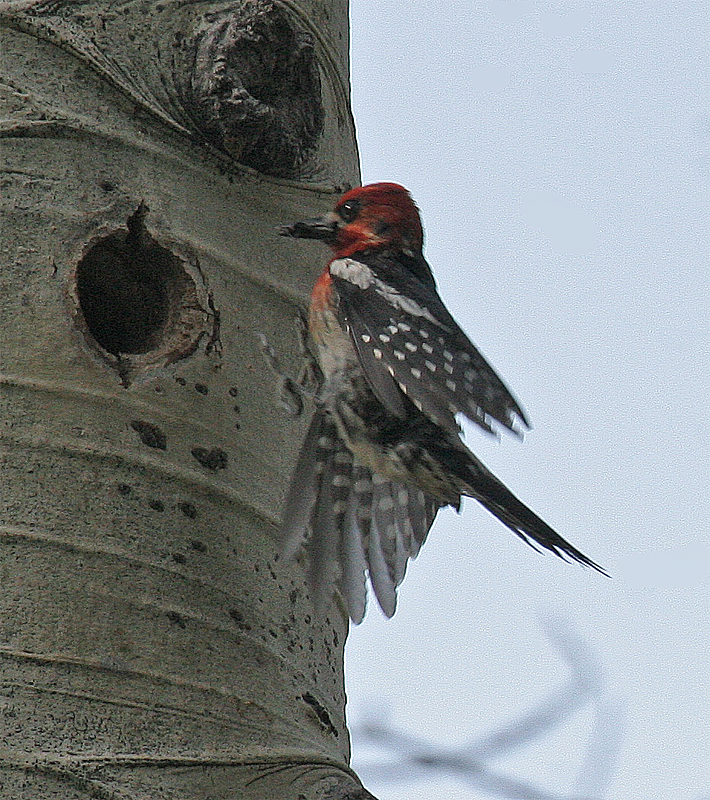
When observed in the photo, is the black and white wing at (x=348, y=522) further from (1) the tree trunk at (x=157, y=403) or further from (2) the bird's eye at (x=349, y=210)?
(2) the bird's eye at (x=349, y=210)

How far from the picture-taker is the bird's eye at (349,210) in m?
2.59

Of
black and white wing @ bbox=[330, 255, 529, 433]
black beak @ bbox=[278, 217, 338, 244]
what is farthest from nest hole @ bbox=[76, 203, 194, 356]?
black and white wing @ bbox=[330, 255, 529, 433]

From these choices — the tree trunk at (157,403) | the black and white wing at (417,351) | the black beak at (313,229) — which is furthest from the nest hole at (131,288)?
the black and white wing at (417,351)

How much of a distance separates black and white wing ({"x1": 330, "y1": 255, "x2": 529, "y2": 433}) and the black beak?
199 mm

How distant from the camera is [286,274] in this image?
7.47 ft

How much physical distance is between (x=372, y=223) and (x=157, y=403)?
3.65ft

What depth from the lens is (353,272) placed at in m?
2.72

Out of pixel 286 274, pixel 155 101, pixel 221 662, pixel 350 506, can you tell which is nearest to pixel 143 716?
pixel 221 662

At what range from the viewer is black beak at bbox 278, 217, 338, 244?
229 centimetres

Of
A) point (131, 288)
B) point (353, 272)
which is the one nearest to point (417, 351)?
point (353, 272)

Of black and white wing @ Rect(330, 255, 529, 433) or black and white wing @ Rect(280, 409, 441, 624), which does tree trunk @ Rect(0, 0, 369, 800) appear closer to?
black and white wing @ Rect(280, 409, 441, 624)

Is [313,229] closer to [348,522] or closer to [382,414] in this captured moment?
[382,414]

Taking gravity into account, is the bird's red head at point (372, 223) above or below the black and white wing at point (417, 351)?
above

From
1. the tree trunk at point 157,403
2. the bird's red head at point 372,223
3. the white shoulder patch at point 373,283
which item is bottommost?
the tree trunk at point 157,403
